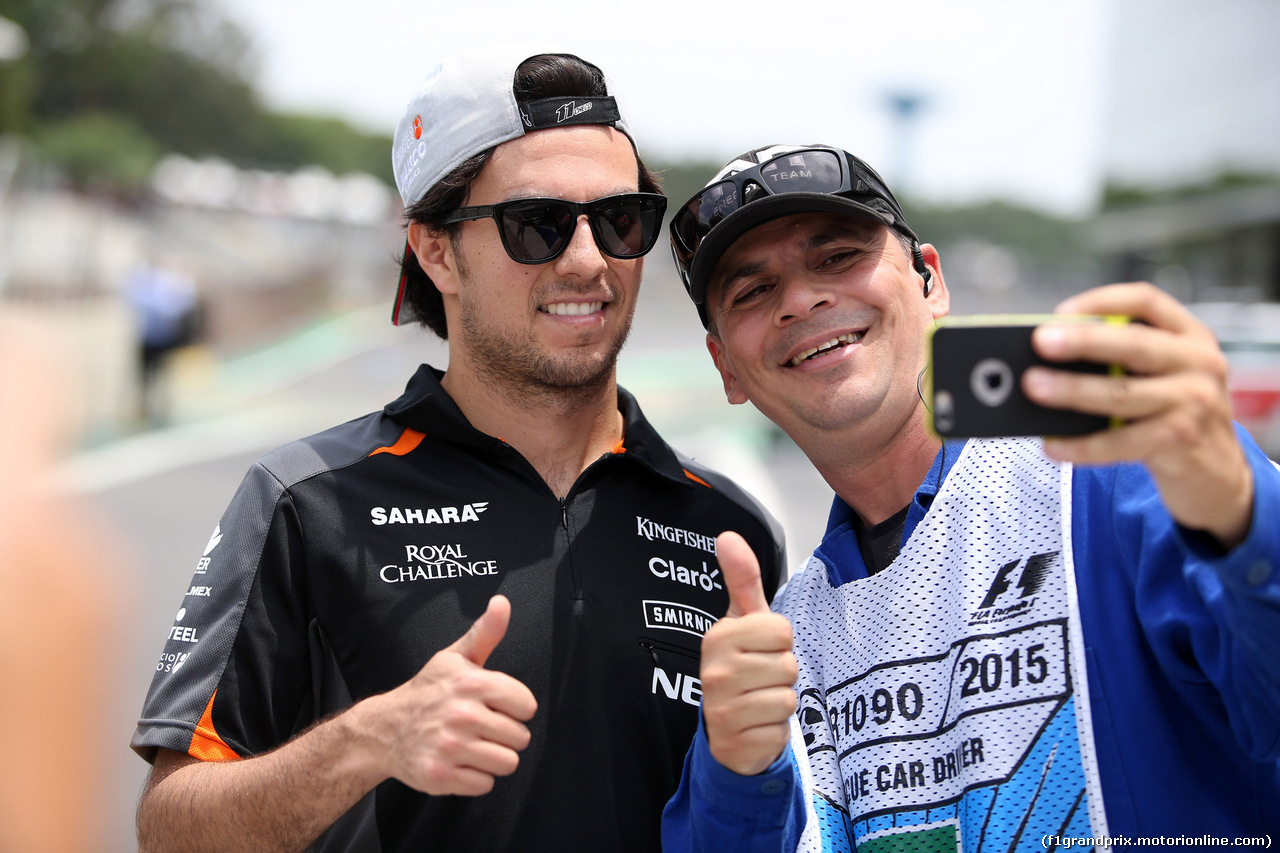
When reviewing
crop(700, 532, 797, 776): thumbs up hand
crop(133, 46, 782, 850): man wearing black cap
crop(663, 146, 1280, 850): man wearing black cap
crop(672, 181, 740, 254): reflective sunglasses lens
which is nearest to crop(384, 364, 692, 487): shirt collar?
crop(133, 46, 782, 850): man wearing black cap

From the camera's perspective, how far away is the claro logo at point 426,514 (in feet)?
7.85

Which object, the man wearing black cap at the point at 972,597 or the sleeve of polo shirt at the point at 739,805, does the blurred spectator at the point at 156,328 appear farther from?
the sleeve of polo shirt at the point at 739,805

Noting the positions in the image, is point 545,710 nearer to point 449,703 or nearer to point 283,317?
point 449,703

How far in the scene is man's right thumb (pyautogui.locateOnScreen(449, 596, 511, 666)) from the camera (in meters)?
1.84

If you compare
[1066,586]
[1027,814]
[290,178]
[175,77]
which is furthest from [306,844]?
[175,77]

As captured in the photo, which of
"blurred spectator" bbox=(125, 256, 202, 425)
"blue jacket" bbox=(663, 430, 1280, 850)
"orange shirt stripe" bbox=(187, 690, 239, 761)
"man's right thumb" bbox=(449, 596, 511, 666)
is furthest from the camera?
"blurred spectator" bbox=(125, 256, 202, 425)

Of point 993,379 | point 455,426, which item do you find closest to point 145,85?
point 455,426

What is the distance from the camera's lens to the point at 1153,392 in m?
1.27

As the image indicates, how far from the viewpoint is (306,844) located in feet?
6.65

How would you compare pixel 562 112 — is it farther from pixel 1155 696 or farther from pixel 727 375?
pixel 1155 696

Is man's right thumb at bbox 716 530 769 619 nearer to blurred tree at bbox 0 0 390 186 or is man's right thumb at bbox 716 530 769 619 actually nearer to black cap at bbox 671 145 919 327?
black cap at bbox 671 145 919 327

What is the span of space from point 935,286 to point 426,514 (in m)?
1.42

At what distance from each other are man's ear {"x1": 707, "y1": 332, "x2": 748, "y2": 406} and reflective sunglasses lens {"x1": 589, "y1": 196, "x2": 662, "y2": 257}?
1.03 feet

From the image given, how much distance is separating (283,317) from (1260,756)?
40.0m
